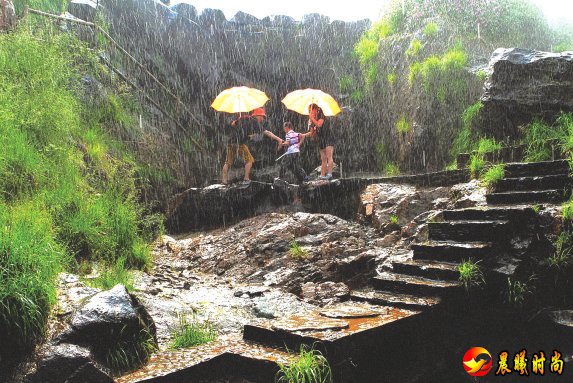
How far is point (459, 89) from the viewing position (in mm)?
12375

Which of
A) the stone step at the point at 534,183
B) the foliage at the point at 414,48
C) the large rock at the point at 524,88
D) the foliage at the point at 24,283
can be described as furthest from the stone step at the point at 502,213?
the foliage at the point at 414,48

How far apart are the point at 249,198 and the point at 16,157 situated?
546 centimetres

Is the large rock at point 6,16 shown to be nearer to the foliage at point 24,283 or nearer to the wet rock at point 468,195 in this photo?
the foliage at point 24,283

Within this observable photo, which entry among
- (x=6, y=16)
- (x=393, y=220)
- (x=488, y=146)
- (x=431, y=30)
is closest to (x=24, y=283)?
(x=393, y=220)

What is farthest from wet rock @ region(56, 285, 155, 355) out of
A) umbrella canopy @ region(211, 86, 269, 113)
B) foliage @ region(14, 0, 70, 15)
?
foliage @ region(14, 0, 70, 15)

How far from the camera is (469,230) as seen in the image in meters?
6.04

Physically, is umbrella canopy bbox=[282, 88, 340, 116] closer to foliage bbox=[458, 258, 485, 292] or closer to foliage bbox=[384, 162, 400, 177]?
foliage bbox=[384, 162, 400, 177]

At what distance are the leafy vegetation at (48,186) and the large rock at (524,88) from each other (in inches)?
289

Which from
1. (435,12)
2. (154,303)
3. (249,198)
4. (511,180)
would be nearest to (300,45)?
(435,12)

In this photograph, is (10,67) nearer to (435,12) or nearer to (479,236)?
(479,236)

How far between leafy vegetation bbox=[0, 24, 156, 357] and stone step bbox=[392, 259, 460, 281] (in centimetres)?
390

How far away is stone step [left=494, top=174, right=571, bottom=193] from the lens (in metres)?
6.54

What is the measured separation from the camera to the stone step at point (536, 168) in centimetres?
673

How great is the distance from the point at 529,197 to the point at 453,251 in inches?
65.4
